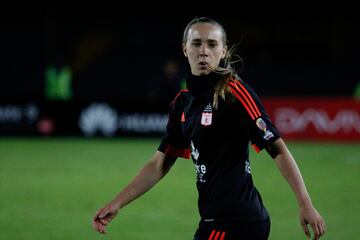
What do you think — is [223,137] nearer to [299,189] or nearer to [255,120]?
[255,120]

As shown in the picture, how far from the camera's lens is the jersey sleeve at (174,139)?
4.78 meters

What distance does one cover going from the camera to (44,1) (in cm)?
3216

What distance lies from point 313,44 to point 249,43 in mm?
2700

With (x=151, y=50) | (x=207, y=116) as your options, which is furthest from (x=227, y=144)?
(x=151, y=50)

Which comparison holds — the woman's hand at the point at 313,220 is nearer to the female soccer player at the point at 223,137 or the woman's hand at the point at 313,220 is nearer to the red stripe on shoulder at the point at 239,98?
the female soccer player at the point at 223,137

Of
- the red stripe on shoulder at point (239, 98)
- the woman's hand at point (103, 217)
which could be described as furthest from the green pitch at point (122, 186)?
the red stripe on shoulder at point (239, 98)

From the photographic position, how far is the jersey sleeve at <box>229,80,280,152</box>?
416 centimetres

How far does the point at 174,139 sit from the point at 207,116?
0.55 m

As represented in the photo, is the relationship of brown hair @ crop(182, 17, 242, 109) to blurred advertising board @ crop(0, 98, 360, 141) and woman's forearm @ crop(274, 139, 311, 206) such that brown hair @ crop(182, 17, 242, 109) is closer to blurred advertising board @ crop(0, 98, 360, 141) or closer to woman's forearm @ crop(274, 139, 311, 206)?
woman's forearm @ crop(274, 139, 311, 206)

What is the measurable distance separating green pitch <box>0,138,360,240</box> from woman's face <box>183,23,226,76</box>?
4.17 meters

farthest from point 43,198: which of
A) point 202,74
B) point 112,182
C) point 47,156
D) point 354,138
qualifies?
point 354,138

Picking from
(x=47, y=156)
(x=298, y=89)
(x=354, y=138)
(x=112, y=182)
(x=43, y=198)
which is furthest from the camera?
Answer: (x=298, y=89)

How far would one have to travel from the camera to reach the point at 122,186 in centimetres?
1212

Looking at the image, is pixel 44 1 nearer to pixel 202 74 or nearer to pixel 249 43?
pixel 249 43
